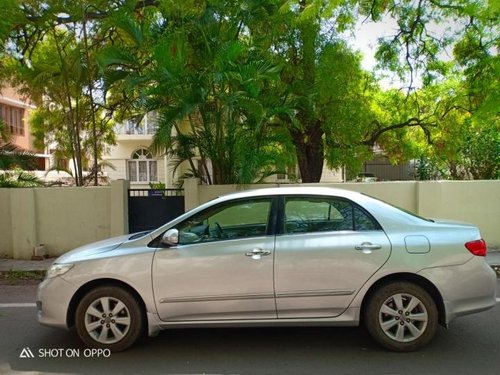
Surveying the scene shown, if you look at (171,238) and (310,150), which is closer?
(171,238)

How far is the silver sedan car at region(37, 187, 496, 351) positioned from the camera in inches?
182

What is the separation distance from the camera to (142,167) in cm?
3225

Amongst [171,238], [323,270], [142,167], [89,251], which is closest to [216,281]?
[171,238]

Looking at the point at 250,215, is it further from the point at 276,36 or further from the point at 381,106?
the point at 381,106

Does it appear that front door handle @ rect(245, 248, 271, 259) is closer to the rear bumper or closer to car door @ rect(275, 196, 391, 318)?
car door @ rect(275, 196, 391, 318)

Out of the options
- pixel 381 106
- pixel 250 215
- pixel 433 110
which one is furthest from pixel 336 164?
pixel 250 215

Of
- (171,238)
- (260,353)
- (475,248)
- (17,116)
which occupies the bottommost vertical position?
(260,353)

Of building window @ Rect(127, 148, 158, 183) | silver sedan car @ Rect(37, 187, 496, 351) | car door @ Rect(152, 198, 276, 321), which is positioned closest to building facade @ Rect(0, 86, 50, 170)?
building window @ Rect(127, 148, 158, 183)

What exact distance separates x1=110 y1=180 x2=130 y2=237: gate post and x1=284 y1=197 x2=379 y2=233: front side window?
629cm

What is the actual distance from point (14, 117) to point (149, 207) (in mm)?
31703

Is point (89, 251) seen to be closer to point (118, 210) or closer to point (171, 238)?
point (171, 238)

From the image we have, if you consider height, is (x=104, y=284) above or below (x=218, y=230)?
below

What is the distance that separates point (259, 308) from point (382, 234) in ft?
4.47

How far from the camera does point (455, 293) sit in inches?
183
